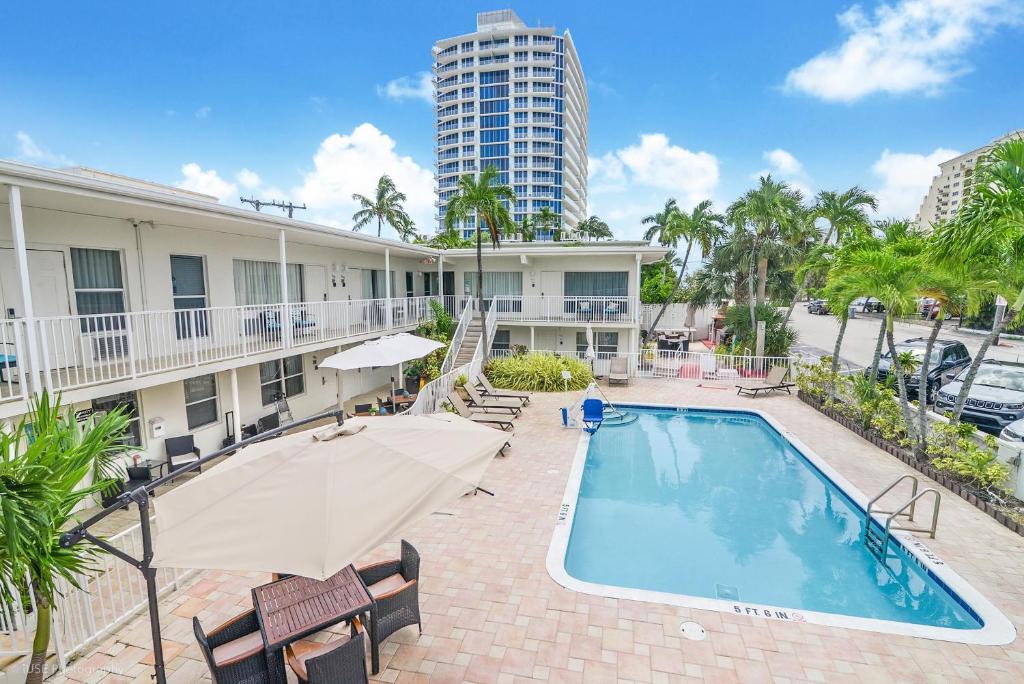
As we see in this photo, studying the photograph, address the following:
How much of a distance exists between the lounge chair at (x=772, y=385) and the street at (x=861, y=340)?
348cm

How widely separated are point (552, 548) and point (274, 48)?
38459mm

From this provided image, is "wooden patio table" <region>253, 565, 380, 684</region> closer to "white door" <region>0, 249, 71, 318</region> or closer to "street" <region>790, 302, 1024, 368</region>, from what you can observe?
"white door" <region>0, 249, 71, 318</region>

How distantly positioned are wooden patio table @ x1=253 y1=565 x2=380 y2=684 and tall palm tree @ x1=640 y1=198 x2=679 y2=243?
90.2 ft

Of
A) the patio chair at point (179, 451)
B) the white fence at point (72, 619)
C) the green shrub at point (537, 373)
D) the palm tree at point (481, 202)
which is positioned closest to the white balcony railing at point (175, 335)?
the patio chair at point (179, 451)

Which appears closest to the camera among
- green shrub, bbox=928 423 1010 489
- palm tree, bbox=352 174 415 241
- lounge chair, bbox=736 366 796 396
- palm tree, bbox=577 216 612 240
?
green shrub, bbox=928 423 1010 489

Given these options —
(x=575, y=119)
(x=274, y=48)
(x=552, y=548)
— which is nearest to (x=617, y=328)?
(x=552, y=548)

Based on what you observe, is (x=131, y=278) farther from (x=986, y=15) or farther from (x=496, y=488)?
(x=986, y=15)

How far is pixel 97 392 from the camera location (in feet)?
23.3

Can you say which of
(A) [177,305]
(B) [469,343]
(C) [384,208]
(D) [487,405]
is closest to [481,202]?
(B) [469,343]

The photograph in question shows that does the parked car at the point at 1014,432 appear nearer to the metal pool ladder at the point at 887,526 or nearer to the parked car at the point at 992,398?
the parked car at the point at 992,398

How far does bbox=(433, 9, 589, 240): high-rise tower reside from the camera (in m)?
89.2

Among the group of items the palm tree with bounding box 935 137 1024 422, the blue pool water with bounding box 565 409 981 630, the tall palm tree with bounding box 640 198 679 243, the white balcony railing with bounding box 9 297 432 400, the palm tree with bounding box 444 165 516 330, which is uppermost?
the tall palm tree with bounding box 640 198 679 243

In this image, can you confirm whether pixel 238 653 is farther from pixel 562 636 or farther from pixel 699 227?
pixel 699 227

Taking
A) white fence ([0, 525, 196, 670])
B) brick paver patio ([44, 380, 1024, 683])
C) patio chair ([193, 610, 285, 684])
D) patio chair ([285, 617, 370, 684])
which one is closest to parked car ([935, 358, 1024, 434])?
brick paver patio ([44, 380, 1024, 683])
